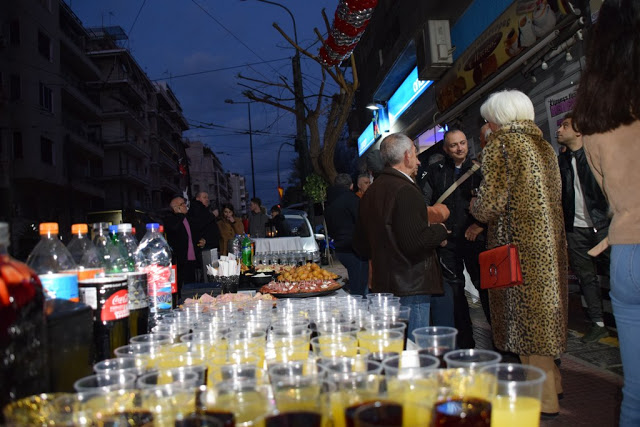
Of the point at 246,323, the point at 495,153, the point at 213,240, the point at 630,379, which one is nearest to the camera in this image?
the point at 246,323

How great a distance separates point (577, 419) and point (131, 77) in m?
60.2

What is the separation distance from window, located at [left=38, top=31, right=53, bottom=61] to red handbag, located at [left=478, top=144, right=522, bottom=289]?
126 ft

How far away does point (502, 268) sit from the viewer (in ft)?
10.6

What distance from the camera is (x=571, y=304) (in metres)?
6.98

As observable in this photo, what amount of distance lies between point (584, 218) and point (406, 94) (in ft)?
32.4

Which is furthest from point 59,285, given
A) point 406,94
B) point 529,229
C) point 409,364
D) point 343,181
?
point 406,94

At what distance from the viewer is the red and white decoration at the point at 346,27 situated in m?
6.54

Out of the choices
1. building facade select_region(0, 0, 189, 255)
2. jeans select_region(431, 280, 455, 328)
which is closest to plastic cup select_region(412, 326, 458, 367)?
jeans select_region(431, 280, 455, 328)

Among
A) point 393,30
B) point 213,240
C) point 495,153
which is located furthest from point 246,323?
point 393,30

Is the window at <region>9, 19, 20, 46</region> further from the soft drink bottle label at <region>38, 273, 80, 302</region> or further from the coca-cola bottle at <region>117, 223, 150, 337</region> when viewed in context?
the soft drink bottle label at <region>38, 273, 80, 302</region>

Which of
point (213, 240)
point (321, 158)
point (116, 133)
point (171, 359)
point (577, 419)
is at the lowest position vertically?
point (577, 419)

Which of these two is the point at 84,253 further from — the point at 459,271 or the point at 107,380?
the point at 459,271

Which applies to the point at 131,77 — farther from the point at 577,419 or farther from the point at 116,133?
the point at 577,419

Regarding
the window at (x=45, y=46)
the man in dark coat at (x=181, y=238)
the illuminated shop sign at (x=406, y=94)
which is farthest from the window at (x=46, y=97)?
the man in dark coat at (x=181, y=238)
